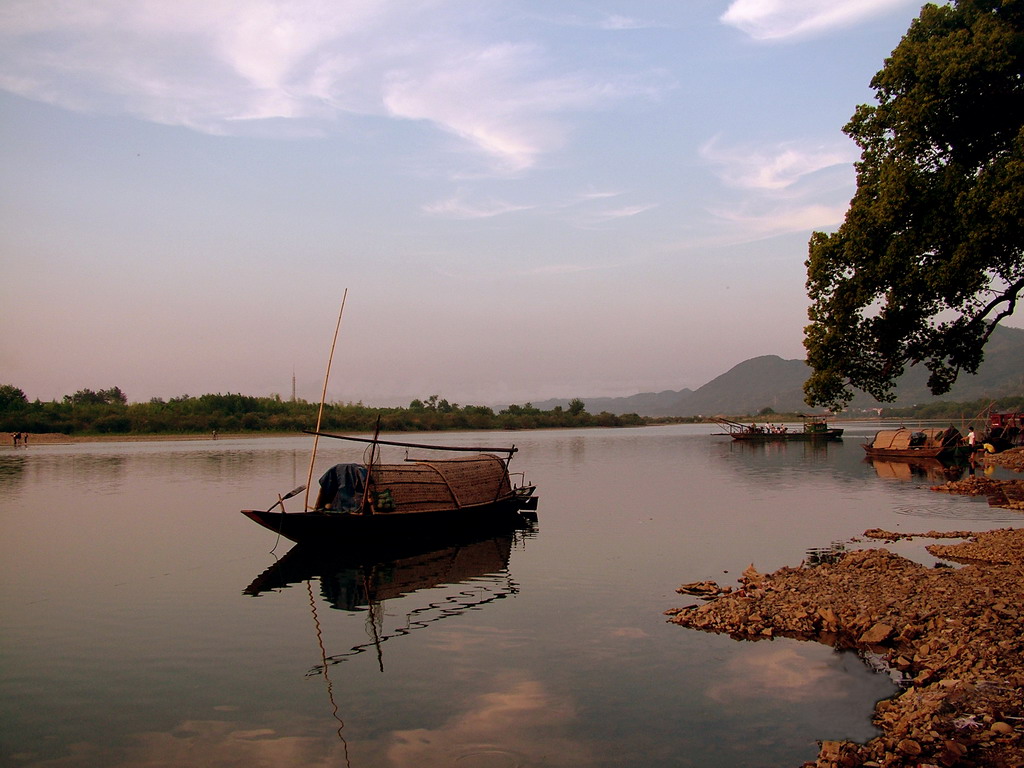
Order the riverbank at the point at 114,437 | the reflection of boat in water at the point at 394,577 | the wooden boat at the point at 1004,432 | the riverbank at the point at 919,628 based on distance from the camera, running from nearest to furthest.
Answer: the riverbank at the point at 919,628
the reflection of boat in water at the point at 394,577
the wooden boat at the point at 1004,432
the riverbank at the point at 114,437

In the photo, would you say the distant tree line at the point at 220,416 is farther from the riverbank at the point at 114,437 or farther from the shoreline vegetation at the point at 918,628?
the shoreline vegetation at the point at 918,628

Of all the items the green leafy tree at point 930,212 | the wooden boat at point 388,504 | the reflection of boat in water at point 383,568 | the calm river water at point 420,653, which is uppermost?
the green leafy tree at point 930,212

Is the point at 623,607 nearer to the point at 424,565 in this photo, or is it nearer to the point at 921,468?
the point at 424,565

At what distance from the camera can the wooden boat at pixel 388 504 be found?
19297 millimetres

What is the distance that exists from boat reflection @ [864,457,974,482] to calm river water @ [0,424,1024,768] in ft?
43.7

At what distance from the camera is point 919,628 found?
423 inches

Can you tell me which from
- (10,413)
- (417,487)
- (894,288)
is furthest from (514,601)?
(10,413)

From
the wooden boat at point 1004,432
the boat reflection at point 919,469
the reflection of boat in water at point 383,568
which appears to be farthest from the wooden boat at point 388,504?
the wooden boat at point 1004,432

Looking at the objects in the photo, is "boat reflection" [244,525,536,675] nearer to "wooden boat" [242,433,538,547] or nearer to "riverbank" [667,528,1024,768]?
"wooden boat" [242,433,538,547]

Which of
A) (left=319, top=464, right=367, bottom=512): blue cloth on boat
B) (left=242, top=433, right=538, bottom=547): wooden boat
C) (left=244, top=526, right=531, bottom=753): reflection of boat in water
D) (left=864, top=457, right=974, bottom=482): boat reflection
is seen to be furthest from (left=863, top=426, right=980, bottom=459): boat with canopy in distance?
(left=319, top=464, right=367, bottom=512): blue cloth on boat

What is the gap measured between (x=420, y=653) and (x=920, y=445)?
48123 millimetres

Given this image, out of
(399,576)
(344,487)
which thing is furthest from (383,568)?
(344,487)

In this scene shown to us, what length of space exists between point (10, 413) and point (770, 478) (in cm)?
9385

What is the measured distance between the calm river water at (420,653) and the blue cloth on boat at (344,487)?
1912 mm
